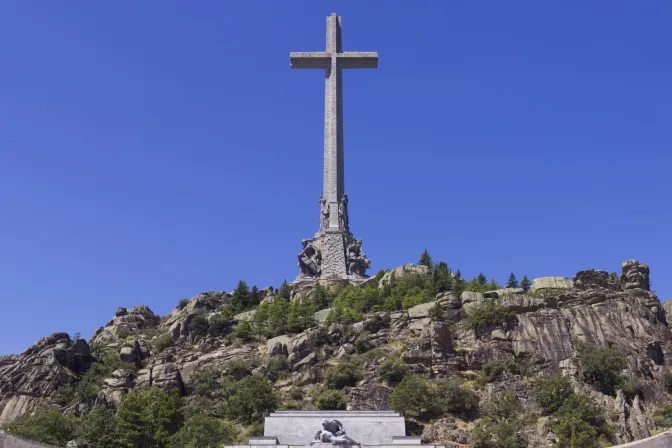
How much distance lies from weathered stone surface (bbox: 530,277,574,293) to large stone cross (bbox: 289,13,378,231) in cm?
2256

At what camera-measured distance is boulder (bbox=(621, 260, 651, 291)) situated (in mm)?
82500

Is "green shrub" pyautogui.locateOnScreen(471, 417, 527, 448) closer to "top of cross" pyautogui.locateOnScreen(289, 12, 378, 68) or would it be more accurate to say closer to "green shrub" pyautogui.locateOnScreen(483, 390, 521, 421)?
"green shrub" pyautogui.locateOnScreen(483, 390, 521, 421)

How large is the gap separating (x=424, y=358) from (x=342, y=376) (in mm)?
7011

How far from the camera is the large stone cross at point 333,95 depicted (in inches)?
3890

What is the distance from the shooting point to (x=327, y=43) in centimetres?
10550

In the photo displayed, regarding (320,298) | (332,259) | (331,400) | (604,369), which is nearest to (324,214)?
(332,259)

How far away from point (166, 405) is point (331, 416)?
18.3 metres

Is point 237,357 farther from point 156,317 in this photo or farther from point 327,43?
point 327,43

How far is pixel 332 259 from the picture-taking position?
96125 millimetres

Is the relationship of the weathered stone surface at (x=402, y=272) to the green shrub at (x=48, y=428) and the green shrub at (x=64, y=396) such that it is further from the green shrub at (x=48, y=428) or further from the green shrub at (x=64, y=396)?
the green shrub at (x=48, y=428)

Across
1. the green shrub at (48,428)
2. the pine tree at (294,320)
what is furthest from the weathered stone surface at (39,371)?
the pine tree at (294,320)

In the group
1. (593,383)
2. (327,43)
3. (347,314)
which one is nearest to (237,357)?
(347,314)

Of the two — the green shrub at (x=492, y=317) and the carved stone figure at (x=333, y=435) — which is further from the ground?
the green shrub at (x=492, y=317)

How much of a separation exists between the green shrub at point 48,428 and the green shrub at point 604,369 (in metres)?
39.5
